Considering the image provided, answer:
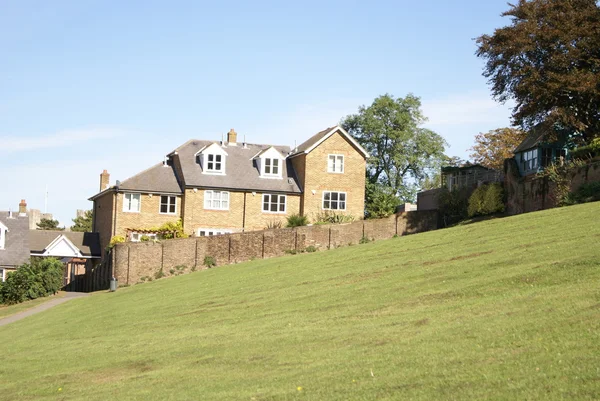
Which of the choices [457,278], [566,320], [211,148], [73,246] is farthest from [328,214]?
[566,320]

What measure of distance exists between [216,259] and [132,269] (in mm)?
4977

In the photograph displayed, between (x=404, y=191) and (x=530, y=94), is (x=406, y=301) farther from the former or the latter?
(x=404, y=191)

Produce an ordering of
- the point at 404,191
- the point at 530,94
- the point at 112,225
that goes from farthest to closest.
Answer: the point at 404,191, the point at 112,225, the point at 530,94

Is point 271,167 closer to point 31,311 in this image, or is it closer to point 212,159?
point 212,159

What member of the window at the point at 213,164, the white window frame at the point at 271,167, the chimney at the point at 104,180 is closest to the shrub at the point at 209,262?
the window at the point at 213,164

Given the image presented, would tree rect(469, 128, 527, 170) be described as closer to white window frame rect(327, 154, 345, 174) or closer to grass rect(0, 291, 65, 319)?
white window frame rect(327, 154, 345, 174)

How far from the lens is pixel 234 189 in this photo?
2269 inches

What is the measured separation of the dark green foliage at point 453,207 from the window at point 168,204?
18590 mm

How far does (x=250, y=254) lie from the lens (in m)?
48.8

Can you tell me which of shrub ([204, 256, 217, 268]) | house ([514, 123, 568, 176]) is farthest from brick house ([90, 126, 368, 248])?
house ([514, 123, 568, 176])

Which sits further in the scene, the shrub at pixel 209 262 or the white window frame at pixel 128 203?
the white window frame at pixel 128 203

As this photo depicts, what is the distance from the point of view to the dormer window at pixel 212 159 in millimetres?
58369

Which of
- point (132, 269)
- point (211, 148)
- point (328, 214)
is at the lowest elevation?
point (132, 269)

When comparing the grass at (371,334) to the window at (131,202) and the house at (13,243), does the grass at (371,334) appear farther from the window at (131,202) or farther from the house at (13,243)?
the house at (13,243)
